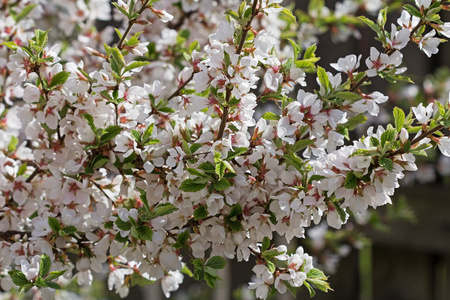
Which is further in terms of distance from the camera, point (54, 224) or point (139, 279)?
point (139, 279)

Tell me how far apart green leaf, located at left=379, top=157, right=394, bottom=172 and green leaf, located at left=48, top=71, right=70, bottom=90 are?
0.42 meters

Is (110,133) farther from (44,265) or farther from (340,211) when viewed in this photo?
(340,211)

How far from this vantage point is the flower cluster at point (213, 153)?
693 mm

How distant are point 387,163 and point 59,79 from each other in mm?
438

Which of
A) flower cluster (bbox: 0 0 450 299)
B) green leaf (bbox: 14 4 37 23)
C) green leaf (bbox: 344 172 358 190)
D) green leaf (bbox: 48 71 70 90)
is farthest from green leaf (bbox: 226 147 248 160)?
green leaf (bbox: 14 4 37 23)

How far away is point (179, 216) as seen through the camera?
77 cm

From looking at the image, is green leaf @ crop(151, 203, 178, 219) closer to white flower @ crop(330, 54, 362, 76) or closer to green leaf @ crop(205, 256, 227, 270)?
green leaf @ crop(205, 256, 227, 270)

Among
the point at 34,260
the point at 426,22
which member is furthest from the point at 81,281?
the point at 426,22

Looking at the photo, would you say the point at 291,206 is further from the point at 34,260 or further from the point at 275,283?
the point at 34,260

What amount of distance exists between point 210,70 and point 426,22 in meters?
0.29

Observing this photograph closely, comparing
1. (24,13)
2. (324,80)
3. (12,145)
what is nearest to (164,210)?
(324,80)

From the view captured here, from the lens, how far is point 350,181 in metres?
0.67

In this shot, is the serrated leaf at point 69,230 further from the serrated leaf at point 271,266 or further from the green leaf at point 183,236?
the serrated leaf at point 271,266

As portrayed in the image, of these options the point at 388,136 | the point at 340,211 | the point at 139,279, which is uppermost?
the point at 388,136
